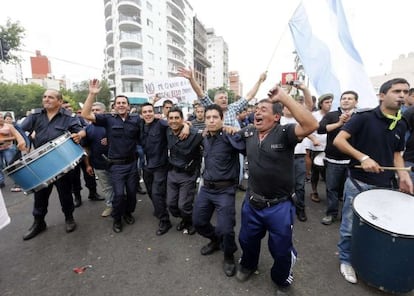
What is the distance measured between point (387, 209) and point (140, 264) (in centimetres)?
285

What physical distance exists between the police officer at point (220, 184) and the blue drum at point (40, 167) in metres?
1.87

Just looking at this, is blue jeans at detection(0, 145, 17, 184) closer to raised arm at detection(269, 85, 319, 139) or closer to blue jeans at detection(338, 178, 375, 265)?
raised arm at detection(269, 85, 319, 139)

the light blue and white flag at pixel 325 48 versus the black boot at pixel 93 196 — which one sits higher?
the light blue and white flag at pixel 325 48

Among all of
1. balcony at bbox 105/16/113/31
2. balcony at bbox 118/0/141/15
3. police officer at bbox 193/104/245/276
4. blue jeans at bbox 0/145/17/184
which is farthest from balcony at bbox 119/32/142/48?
police officer at bbox 193/104/245/276

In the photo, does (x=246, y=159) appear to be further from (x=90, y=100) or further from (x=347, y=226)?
(x=90, y=100)

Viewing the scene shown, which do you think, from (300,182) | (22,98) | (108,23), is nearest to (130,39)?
(108,23)

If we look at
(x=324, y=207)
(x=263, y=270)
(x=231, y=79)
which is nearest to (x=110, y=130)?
(x=263, y=270)

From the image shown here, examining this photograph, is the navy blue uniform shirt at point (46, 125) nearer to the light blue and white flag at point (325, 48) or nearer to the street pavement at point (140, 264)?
the street pavement at point (140, 264)

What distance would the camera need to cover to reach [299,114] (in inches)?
78.7

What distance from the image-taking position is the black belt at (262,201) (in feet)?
7.63

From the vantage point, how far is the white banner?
938 cm

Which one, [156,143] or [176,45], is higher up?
[176,45]

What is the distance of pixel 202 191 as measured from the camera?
305cm

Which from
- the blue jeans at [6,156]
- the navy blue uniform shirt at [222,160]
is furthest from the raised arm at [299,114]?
the blue jeans at [6,156]
